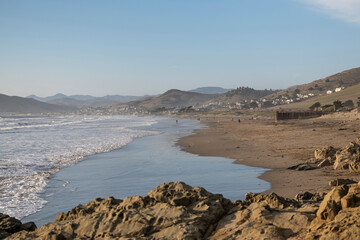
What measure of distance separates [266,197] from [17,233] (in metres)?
4.11

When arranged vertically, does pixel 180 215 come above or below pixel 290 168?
above

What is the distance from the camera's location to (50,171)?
48.3ft

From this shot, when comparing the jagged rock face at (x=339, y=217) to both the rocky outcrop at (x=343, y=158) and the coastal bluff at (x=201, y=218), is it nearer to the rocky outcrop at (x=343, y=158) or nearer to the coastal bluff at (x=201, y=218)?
the coastal bluff at (x=201, y=218)

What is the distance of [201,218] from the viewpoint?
5.44 meters

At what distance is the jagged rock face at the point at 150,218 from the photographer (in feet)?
17.3

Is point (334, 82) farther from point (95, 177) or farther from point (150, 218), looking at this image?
point (150, 218)

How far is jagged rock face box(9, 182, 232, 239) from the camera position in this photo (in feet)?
17.3

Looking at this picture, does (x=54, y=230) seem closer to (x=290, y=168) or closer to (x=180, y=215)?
(x=180, y=215)

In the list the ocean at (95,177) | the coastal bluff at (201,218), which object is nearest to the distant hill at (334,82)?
the ocean at (95,177)

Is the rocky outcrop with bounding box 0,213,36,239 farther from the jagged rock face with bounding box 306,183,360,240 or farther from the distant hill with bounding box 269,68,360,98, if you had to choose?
the distant hill with bounding box 269,68,360,98

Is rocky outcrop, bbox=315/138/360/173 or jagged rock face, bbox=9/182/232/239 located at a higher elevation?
jagged rock face, bbox=9/182/232/239

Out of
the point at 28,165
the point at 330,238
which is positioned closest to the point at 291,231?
the point at 330,238

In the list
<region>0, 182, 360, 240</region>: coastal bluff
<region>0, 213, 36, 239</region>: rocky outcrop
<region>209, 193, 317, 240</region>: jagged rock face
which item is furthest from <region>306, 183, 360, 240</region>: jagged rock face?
<region>0, 213, 36, 239</region>: rocky outcrop

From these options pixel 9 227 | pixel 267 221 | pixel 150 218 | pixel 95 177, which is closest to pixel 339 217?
pixel 267 221
